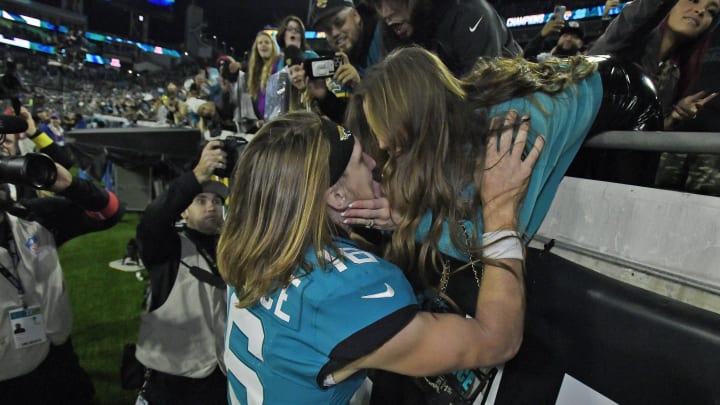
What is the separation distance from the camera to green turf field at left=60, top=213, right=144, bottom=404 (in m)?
3.51

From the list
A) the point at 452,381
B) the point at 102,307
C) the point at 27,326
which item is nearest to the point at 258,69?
the point at 27,326

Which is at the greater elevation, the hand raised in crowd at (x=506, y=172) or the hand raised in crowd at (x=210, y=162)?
the hand raised in crowd at (x=506, y=172)

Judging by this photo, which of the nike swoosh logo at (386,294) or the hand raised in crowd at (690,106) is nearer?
the nike swoosh logo at (386,294)

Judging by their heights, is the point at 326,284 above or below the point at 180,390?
above

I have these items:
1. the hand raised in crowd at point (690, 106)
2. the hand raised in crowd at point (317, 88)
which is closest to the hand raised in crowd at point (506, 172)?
the hand raised in crowd at point (690, 106)

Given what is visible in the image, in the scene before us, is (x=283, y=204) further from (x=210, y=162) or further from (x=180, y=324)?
(x=180, y=324)

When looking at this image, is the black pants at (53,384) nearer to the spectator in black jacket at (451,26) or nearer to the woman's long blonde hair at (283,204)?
the woman's long blonde hair at (283,204)

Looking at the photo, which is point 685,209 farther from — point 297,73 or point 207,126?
point 207,126

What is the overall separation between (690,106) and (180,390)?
2.64 m

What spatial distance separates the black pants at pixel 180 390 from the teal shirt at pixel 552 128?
1.82 metres

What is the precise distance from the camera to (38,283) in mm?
2240

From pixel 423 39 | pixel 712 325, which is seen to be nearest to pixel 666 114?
pixel 423 39

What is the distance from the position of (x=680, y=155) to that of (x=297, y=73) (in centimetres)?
208

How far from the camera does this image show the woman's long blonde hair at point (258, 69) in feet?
11.4
